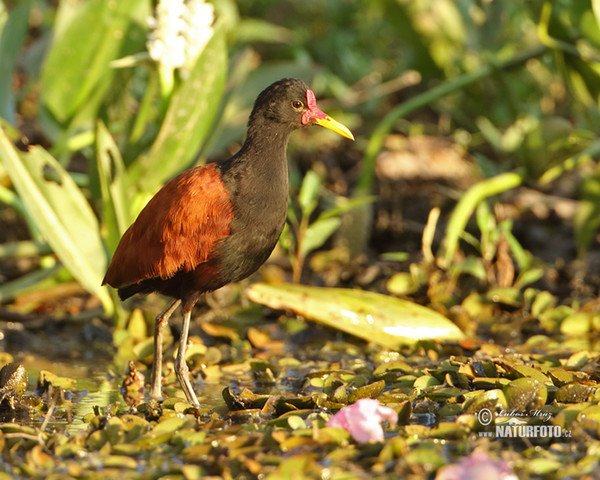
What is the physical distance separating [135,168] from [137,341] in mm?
974

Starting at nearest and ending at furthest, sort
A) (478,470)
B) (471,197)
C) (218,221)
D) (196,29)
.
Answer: (478,470)
(218,221)
(196,29)
(471,197)

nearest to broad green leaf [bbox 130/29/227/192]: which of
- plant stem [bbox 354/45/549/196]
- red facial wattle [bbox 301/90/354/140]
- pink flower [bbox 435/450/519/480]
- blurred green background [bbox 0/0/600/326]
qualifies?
blurred green background [bbox 0/0/600/326]

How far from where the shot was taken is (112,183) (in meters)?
4.97

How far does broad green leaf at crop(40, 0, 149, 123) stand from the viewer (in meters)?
5.67

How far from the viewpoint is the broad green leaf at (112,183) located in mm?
4949

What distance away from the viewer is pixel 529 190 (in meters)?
7.58

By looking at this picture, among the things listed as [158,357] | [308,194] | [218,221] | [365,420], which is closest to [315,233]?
[308,194]

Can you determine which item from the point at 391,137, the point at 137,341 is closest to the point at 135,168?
the point at 137,341

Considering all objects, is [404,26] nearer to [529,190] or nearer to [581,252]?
[529,190]

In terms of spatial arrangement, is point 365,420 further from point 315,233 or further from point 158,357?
point 315,233

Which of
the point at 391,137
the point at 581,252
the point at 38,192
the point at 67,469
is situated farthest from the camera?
the point at 391,137

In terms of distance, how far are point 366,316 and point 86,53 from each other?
7.78ft

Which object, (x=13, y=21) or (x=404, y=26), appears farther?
(x=404, y=26)

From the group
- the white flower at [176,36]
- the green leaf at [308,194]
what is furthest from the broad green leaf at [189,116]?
the green leaf at [308,194]
